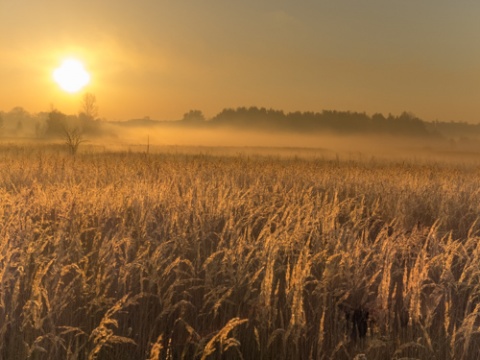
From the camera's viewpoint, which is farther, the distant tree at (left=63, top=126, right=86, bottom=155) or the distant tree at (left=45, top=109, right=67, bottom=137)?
the distant tree at (left=45, top=109, right=67, bottom=137)

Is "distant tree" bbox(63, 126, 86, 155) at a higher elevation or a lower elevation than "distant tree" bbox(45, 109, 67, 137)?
lower

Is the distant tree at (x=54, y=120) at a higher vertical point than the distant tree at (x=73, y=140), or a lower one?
higher

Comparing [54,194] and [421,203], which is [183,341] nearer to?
[54,194]

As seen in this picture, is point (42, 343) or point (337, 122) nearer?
point (42, 343)

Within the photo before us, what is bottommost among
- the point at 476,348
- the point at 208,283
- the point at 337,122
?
the point at 476,348

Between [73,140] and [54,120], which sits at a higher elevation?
[54,120]

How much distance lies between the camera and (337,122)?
13050 cm

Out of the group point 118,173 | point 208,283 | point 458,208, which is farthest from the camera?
point 118,173

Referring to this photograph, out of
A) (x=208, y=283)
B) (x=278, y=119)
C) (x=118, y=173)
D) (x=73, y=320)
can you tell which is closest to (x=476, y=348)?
(x=208, y=283)

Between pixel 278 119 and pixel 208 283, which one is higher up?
pixel 278 119

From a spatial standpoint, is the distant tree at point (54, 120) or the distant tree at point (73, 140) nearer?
the distant tree at point (73, 140)

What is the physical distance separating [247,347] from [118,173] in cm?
808

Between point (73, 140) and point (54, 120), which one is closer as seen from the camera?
point (73, 140)

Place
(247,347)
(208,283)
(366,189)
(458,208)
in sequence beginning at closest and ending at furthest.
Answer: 1. (247,347)
2. (208,283)
3. (458,208)
4. (366,189)
